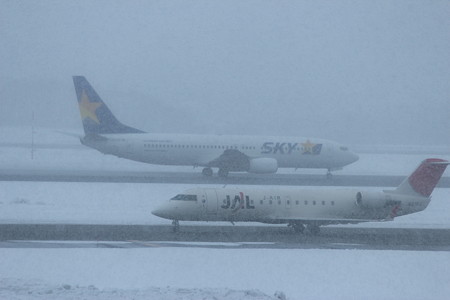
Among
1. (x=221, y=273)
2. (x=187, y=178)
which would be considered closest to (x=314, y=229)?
(x=221, y=273)

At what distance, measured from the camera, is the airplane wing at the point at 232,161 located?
165 feet

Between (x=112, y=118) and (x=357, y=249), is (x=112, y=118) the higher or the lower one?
the higher one

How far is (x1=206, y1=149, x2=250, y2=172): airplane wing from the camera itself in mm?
50281

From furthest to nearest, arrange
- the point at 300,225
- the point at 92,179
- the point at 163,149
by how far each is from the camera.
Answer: the point at 163,149 < the point at 92,179 < the point at 300,225

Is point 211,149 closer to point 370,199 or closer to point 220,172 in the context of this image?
point 220,172

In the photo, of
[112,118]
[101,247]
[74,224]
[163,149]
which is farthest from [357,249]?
[112,118]

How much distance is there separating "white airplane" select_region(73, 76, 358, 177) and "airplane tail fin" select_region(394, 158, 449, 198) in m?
20.9

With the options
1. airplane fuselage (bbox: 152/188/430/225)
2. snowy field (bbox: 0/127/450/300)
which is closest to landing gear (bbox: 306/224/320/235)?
airplane fuselage (bbox: 152/188/430/225)

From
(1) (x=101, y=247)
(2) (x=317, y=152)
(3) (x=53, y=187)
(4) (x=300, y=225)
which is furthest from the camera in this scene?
(2) (x=317, y=152)

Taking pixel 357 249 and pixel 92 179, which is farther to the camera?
pixel 92 179

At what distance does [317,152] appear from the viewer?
5397 cm

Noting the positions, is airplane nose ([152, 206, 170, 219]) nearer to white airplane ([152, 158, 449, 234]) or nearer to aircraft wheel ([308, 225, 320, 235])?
white airplane ([152, 158, 449, 234])

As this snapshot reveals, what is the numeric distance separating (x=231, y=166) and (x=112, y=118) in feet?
37.8

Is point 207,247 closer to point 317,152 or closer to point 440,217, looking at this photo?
point 440,217
